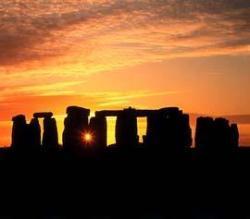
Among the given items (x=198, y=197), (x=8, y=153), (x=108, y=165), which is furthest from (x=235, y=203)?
(x=8, y=153)

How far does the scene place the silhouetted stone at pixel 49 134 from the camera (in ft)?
121

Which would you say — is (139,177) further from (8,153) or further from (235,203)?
(8,153)

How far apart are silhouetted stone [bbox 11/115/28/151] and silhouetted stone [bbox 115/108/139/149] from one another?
5.11 meters

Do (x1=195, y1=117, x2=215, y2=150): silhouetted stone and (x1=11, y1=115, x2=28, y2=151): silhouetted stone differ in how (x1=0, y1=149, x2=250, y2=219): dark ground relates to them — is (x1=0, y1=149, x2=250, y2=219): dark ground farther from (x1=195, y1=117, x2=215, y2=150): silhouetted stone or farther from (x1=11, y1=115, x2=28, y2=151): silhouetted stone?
(x1=11, y1=115, x2=28, y2=151): silhouetted stone

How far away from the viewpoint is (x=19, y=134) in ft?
121

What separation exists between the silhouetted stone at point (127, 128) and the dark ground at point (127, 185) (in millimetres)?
1222

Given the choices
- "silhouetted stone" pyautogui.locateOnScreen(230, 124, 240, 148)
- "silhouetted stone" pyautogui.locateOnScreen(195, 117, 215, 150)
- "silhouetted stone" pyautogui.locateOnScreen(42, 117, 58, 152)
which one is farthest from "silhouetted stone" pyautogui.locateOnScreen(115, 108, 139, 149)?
"silhouetted stone" pyautogui.locateOnScreen(230, 124, 240, 148)

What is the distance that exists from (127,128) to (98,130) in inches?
60.0

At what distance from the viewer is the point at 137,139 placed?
36031 millimetres

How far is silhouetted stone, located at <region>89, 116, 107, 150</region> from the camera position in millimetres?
35844

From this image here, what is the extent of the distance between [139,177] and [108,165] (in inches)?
63.9

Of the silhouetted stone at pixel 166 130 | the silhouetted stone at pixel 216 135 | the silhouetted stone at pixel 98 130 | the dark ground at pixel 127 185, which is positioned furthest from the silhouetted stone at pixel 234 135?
the silhouetted stone at pixel 98 130

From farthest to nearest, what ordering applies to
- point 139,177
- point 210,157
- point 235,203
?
point 210,157 < point 139,177 < point 235,203

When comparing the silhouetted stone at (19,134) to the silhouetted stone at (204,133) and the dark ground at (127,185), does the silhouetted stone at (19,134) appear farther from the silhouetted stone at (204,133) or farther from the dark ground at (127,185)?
the silhouetted stone at (204,133)
